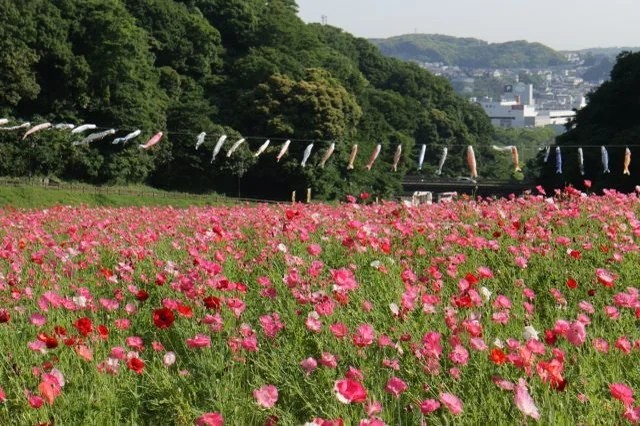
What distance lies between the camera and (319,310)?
3660mm

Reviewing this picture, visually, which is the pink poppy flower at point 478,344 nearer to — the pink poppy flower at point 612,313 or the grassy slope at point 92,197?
the pink poppy flower at point 612,313

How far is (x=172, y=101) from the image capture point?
50.6 m

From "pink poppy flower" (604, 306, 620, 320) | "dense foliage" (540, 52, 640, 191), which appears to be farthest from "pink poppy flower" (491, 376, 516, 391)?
"dense foliage" (540, 52, 640, 191)

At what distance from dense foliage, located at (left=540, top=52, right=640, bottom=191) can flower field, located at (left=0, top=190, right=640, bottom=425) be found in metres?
29.6

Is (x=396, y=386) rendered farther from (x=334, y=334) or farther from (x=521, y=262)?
(x=521, y=262)

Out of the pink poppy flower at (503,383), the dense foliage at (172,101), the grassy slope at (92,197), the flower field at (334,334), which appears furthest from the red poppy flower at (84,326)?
the dense foliage at (172,101)

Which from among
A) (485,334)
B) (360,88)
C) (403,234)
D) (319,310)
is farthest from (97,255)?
(360,88)

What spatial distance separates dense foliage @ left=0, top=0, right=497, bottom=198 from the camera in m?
41.0

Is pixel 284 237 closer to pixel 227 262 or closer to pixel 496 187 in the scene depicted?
pixel 227 262

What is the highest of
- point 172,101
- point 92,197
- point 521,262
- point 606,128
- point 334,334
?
point 334,334

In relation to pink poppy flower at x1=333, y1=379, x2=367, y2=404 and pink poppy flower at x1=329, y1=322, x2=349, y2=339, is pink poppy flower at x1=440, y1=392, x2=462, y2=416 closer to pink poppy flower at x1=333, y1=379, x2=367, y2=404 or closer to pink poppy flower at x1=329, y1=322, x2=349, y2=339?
pink poppy flower at x1=333, y1=379, x2=367, y2=404

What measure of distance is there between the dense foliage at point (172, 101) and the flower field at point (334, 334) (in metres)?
27.9

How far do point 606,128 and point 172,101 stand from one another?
26829 millimetres

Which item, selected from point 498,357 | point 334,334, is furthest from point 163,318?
point 498,357
